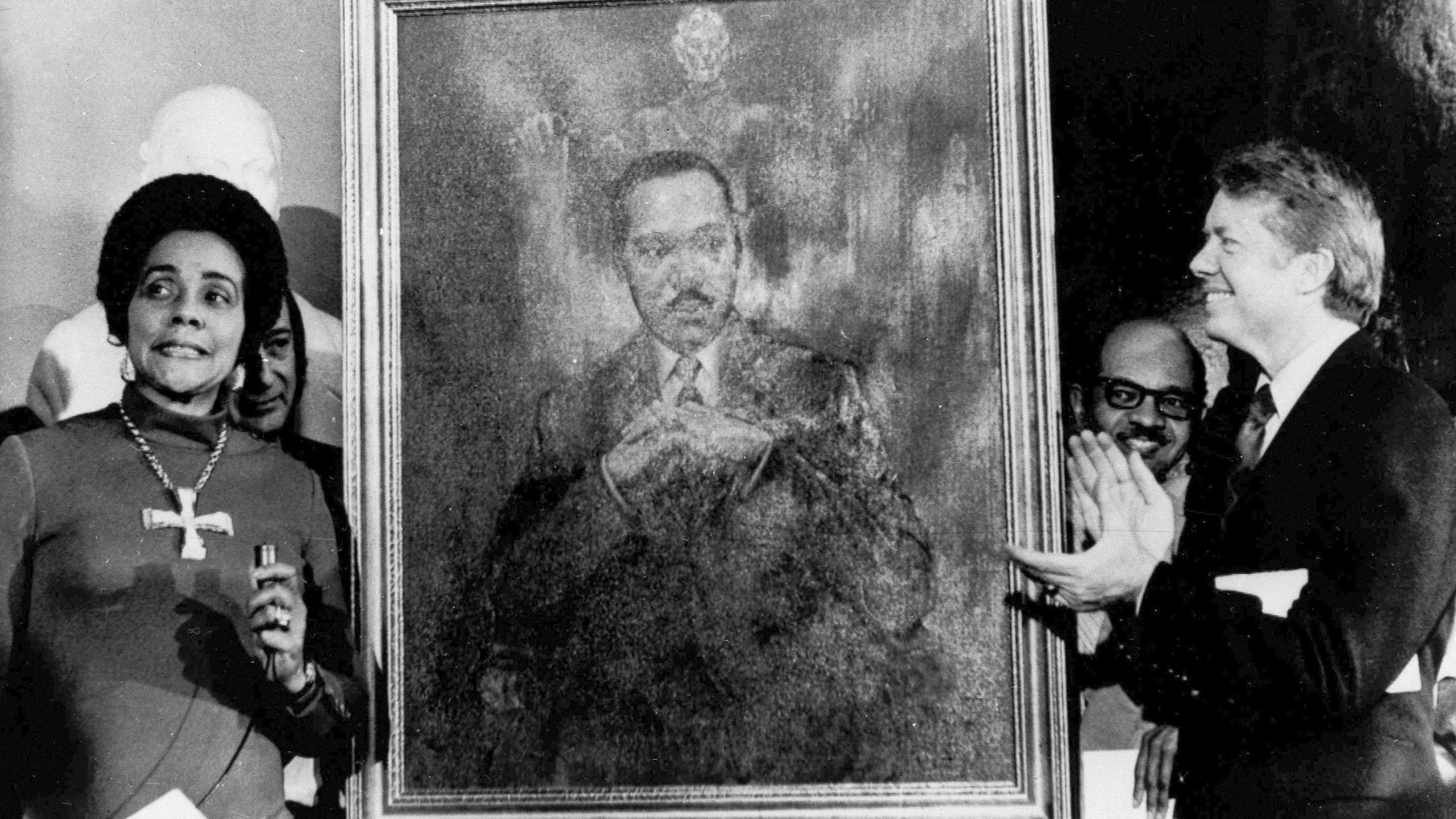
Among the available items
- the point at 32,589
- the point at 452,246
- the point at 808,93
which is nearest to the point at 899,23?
the point at 808,93

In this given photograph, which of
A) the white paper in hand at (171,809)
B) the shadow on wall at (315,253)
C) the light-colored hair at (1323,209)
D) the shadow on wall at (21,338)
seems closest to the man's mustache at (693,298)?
the shadow on wall at (315,253)

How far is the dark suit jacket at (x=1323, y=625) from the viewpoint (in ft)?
12.3

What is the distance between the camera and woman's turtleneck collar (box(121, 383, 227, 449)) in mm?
4078

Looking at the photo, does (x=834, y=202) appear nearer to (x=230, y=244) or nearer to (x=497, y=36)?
(x=497, y=36)

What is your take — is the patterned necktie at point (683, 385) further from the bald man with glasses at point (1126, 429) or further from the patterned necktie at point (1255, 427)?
the patterned necktie at point (1255, 427)

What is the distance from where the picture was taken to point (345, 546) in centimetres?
409

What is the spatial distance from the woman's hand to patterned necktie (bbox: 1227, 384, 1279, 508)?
2.64 m

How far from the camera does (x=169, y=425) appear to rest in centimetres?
409

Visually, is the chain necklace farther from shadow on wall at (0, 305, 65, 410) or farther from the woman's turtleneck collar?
shadow on wall at (0, 305, 65, 410)

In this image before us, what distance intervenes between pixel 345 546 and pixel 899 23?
223 cm

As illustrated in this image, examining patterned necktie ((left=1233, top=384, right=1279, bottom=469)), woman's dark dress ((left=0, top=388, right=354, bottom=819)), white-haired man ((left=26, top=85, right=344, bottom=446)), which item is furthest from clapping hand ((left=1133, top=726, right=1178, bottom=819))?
white-haired man ((left=26, top=85, right=344, bottom=446))

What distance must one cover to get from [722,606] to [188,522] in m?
1.54

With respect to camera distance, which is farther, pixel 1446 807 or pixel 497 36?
pixel 497 36

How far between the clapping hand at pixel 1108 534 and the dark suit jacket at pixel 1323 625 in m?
0.08
